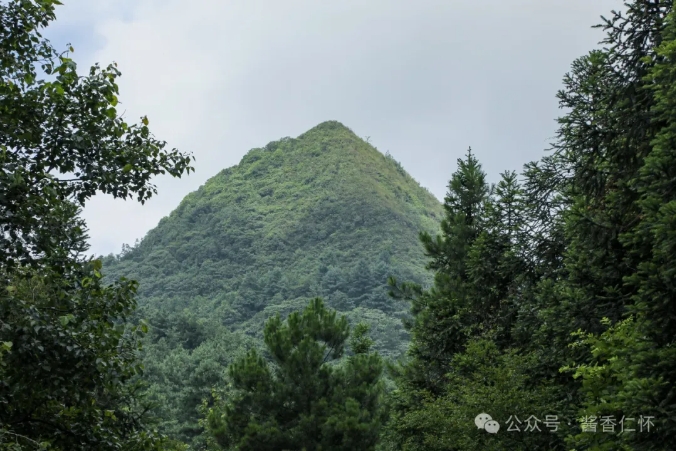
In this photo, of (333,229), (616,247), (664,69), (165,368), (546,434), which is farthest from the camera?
(333,229)

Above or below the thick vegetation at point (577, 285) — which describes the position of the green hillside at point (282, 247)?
above

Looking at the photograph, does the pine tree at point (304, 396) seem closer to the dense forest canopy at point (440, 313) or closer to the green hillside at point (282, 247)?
the dense forest canopy at point (440, 313)

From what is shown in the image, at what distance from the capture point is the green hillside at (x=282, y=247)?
189 ft

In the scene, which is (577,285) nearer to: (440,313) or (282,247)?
(440,313)

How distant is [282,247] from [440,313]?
6067 centimetres

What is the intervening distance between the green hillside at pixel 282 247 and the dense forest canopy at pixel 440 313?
66.3 ft

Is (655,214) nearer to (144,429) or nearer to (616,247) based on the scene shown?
(616,247)

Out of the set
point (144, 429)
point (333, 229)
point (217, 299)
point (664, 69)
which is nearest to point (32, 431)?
point (144, 429)

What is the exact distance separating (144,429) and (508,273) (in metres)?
11.5

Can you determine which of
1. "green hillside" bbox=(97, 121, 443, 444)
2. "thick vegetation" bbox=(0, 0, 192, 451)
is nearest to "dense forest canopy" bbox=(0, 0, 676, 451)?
"thick vegetation" bbox=(0, 0, 192, 451)

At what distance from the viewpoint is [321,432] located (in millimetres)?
19828

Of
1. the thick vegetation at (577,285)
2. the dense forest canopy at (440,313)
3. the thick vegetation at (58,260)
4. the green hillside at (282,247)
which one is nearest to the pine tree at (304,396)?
the dense forest canopy at (440,313)

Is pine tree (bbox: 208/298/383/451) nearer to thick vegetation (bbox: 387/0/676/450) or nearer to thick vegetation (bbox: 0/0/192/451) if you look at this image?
thick vegetation (bbox: 387/0/676/450)

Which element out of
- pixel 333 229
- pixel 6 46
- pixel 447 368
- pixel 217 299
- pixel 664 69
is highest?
pixel 333 229
